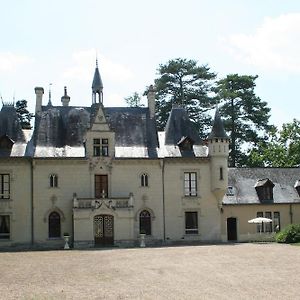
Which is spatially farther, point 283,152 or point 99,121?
point 283,152

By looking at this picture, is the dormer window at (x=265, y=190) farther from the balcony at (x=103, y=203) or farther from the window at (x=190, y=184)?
the balcony at (x=103, y=203)

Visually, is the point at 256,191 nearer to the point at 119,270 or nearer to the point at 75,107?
the point at 75,107

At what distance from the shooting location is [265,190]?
48656mm

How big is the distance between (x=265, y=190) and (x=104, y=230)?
13805 mm

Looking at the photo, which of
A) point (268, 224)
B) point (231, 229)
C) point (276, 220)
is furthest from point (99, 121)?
point (276, 220)

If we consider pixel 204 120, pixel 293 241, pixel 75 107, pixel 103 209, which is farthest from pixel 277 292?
pixel 204 120

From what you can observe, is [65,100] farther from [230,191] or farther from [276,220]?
[276,220]

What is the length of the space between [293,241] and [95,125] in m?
16.5

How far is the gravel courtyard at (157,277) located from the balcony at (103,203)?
1260cm

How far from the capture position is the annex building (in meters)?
43.5

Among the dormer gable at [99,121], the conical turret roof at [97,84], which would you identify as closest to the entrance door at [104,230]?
the dormer gable at [99,121]

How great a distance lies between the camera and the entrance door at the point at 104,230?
43.4 metres

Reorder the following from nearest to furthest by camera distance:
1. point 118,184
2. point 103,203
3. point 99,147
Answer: point 103,203, point 118,184, point 99,147

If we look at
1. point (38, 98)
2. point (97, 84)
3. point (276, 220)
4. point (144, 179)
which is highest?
point (97, 84)
